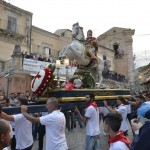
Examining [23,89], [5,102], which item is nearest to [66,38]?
[23,89]

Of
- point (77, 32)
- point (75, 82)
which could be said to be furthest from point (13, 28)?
point (75, 82)

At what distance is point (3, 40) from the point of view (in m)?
27.9

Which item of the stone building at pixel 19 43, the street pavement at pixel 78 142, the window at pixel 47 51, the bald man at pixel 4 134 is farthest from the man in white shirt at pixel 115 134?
the window at pixel 47 51

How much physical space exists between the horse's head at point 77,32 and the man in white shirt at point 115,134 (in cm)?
642

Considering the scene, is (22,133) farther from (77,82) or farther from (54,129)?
(77,82)

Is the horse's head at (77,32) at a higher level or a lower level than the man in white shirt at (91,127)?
higher

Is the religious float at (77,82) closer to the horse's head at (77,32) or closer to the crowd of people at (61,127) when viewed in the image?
the horse's head at (77,32)

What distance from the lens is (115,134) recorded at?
11.9 feet

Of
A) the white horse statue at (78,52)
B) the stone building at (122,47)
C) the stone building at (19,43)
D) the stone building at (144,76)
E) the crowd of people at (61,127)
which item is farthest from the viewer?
the stone building at (144,76)

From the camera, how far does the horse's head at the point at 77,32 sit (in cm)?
974

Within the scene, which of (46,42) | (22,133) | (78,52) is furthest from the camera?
(46,42)

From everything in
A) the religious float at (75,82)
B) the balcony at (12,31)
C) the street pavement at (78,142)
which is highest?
the balcony at (12,31)

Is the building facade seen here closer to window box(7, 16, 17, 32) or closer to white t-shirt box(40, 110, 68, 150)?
window box(7, 16, 17, 32)

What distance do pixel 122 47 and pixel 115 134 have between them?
47141 mm
